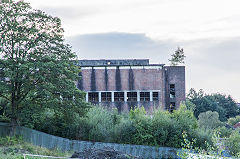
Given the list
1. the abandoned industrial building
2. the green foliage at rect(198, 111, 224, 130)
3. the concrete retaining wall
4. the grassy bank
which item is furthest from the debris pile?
the green foliage at rect(198, 111, 224, 130)

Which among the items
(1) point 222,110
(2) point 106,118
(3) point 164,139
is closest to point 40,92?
(2) point 106,118

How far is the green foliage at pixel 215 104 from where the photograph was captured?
7806cm

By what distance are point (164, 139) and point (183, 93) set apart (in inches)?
721

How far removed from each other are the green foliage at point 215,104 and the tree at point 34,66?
5163 cm

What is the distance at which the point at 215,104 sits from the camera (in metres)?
79.3

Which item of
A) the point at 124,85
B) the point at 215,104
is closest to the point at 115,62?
the point at 124,85

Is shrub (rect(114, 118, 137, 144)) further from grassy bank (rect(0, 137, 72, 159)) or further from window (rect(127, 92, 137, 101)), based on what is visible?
window (rect(127, 92, 137, 101))

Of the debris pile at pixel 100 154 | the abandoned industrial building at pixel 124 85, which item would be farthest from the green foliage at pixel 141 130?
the abandoned industrial building at pixel 124 85

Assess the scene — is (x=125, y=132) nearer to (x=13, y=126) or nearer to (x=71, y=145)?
(x=71, y=145)

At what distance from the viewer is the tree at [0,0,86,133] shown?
27.7 metres

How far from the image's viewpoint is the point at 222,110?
8119 cm

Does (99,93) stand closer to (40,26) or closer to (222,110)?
(40,26)

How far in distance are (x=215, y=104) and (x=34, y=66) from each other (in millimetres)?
58049

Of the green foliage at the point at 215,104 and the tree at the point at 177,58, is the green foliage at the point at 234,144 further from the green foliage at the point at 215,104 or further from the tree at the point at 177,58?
the green foliage at the point at 215,104
